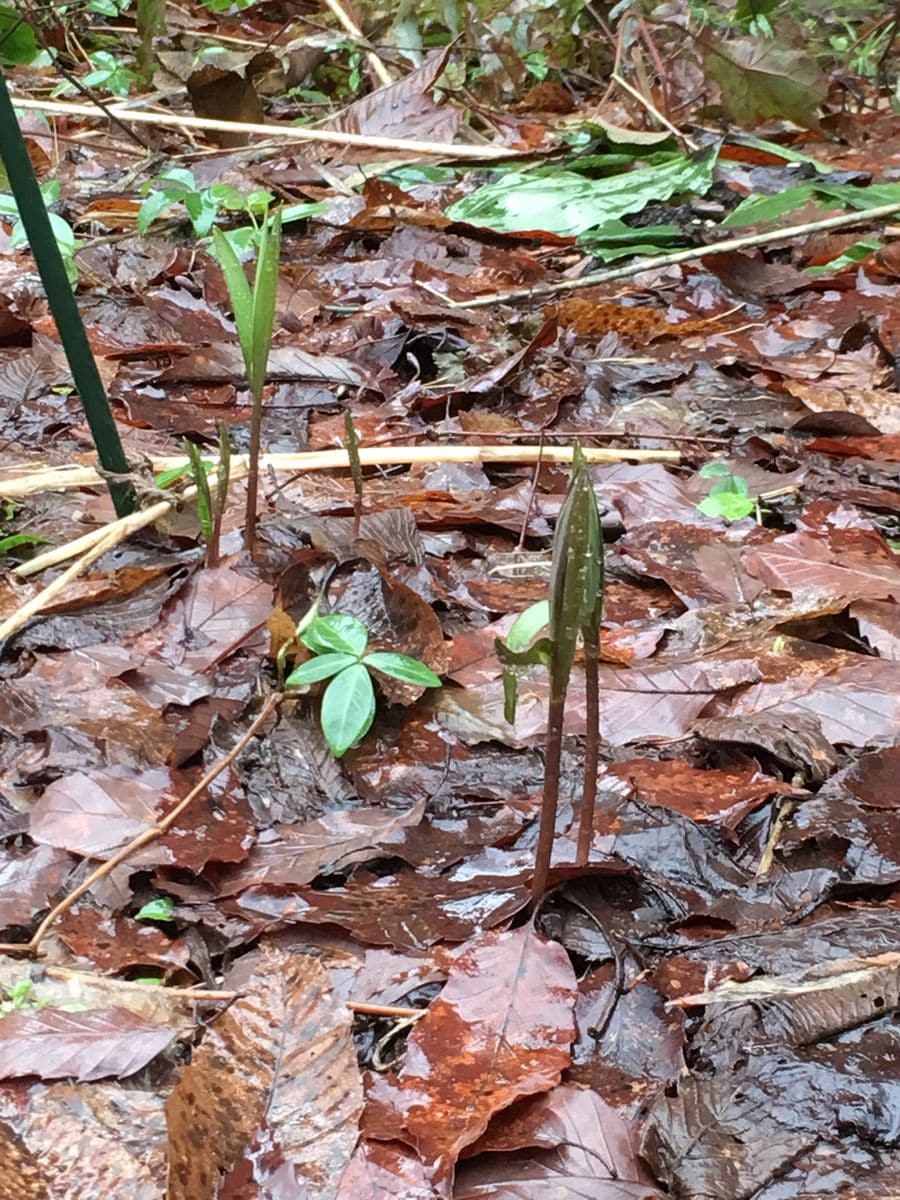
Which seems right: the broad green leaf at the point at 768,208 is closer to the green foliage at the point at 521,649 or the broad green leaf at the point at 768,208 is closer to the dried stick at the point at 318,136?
the dried stick at the point at 318,136

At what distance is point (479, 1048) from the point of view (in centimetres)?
84

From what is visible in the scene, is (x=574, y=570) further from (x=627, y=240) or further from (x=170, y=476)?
(x=627, y=240)

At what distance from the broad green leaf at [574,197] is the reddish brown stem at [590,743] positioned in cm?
233

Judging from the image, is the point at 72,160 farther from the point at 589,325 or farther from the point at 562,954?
the point at 562,954

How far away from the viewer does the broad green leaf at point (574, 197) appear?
2943 mm

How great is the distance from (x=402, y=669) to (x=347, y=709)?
83 millimetres

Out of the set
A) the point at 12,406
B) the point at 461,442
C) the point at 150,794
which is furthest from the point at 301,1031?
the point at 12,406

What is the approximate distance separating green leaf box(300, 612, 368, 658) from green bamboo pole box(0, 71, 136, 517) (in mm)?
564

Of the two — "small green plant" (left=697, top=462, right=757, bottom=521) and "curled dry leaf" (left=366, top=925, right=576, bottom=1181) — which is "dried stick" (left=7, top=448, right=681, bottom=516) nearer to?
"small green plant" (left=697, top=462, right=757, bottom=521)

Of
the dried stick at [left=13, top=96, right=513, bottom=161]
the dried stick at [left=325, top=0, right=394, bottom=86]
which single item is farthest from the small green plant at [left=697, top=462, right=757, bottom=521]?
the dried stick at [left=325, top=0, right=394, bottom=86]

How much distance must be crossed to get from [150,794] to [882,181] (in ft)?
10.2

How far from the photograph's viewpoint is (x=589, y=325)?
248 centimetres

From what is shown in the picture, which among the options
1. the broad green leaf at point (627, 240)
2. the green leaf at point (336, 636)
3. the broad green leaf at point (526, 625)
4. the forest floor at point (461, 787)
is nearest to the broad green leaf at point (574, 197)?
the broad green leaf at point (627, 240)

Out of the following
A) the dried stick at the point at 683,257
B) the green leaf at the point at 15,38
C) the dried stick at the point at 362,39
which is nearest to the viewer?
the green leaf at the point at 15,38
